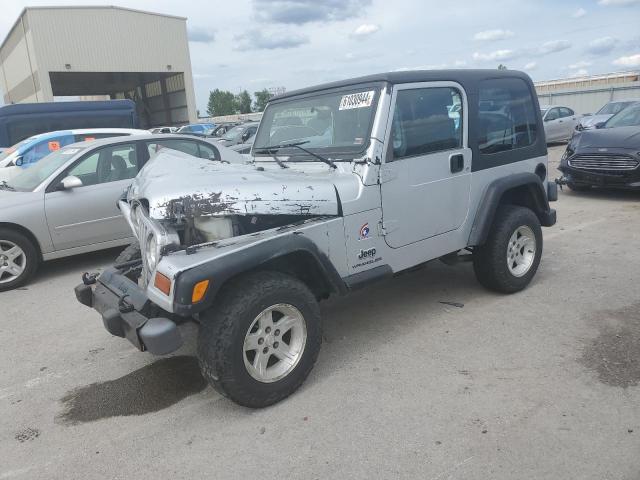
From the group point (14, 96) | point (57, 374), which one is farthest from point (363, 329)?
point (14, 96)

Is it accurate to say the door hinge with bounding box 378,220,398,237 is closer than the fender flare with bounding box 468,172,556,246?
Yes

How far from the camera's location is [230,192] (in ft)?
9.78

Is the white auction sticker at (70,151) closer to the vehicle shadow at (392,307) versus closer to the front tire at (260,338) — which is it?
the vehicle shadow at (392,307)

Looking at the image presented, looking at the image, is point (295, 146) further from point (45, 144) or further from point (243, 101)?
point (243, 101)

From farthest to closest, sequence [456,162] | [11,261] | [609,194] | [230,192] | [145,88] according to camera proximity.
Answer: [145,88], [609,194], [11,261], [456,162], [230,192]

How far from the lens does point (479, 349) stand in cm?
374

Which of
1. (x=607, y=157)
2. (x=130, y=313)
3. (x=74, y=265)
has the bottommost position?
(x=74, y=265)

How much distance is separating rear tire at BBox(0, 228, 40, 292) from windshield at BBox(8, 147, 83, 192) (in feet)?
2.08

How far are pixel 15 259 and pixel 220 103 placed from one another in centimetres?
10682

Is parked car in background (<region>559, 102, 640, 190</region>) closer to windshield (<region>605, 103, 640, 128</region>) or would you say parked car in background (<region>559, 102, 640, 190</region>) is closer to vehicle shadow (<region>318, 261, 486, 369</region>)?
windshield (<region>605, 103, 640, 128</region>)

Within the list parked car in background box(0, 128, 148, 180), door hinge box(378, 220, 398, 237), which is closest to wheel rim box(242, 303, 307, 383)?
door hinge box(378, 220, 398, 237)

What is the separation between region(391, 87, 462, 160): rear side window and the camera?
3670mm

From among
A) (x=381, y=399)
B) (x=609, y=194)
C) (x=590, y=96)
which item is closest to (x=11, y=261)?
(x=381, y=399)

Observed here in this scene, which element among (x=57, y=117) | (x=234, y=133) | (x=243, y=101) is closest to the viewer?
(x=57, y=117)
